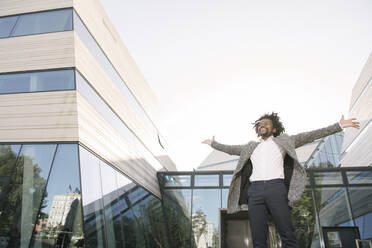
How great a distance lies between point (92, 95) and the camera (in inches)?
227

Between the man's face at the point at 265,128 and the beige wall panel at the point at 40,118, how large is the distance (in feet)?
11.0

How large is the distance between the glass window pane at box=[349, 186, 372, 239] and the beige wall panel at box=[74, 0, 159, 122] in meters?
7.28

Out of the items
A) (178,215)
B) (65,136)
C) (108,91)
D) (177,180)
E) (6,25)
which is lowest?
(178,215)

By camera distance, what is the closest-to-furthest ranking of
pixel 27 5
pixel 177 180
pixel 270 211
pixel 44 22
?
pixel 270 211 → pixel 44 22 → pixel 27 5 → pixel 177 180

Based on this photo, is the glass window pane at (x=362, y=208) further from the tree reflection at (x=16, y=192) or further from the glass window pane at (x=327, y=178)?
the tree reflection at (x=16, y=192)

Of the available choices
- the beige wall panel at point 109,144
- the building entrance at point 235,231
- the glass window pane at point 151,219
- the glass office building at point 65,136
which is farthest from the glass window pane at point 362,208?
the beige wall panel at point 109,144

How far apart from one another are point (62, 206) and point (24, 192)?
0.70 metres

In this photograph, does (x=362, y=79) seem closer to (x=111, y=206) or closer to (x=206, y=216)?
(x=206, y=216)

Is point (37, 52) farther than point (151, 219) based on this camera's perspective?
No

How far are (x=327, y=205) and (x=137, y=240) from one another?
5.64 meters

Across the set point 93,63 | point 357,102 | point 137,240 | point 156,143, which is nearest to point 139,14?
A: point 93,63

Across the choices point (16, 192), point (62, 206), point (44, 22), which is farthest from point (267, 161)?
point (44, 22)

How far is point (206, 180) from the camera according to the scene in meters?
9.37

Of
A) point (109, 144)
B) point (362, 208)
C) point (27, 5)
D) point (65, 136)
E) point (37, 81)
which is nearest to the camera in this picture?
point (65, 136)
